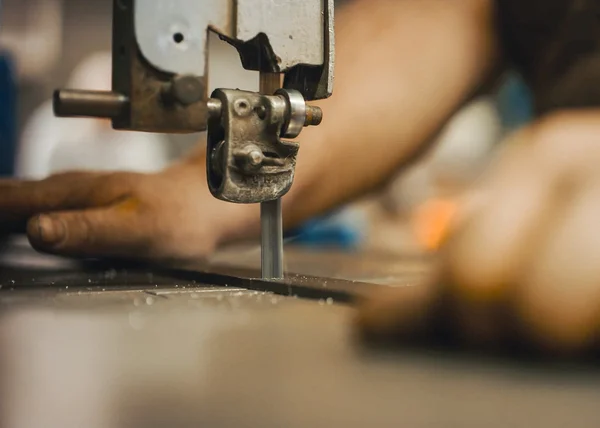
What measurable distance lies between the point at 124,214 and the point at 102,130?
1.70m

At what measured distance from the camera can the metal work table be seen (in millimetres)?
307

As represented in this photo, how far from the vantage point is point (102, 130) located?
243cm

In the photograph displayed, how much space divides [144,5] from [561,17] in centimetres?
63

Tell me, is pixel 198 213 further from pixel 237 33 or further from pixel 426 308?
pixel 426 308

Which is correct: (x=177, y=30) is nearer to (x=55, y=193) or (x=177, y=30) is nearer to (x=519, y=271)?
(x=519, y=271)

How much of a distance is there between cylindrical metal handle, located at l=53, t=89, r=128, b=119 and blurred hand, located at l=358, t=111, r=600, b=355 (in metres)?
0.23

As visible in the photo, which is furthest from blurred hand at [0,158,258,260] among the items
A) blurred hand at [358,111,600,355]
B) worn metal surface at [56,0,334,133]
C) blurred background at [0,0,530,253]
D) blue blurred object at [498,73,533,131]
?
blue blurred object at [498,73,533,131]

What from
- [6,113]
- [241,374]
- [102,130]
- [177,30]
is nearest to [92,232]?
[177,30]

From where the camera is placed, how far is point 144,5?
525 millimetres

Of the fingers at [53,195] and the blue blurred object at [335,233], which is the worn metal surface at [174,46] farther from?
the blue blurred object at [335,233]

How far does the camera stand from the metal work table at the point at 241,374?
12.1 inches

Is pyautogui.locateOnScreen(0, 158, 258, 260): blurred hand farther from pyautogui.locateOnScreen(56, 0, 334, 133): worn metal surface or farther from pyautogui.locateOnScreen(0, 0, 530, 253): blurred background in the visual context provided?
pyautogui.locateOnScreen(0, 0, 530, 253): blurred background

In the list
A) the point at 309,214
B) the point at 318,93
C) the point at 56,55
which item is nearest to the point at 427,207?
the point at 56,55

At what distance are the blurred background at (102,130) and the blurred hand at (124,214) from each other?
46.1 inches
